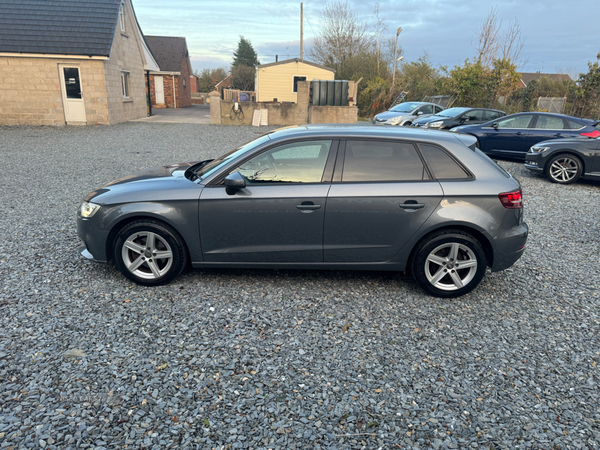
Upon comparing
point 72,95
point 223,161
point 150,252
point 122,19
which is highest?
point 122,19

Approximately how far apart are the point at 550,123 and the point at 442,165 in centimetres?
958

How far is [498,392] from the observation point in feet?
9.55

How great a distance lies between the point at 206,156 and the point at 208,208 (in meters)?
8.64

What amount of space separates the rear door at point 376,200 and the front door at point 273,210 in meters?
0.13

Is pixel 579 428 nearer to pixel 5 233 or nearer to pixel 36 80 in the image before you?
pixel 5 233

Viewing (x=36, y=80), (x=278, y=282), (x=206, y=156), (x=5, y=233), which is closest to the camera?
(x=278, y=282)

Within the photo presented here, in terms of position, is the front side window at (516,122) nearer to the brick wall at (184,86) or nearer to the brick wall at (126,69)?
the brick wall at (126,69)

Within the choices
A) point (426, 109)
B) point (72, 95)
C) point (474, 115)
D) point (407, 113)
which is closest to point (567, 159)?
point (474, 115)

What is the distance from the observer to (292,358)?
3219 mm

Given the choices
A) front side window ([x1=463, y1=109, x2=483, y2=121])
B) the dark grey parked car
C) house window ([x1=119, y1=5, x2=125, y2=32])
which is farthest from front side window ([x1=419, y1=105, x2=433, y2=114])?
the dark grey parked car

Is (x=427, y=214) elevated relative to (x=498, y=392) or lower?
elevated

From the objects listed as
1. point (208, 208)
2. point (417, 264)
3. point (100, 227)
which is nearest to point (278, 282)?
point (208, 208)

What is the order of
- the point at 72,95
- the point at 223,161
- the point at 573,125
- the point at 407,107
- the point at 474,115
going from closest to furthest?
the point at 223,161 → the point at 573,125 → the point at 474,115 → the point at 72,95 → the point at 407,107

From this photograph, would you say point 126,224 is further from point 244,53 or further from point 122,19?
point 244,53
